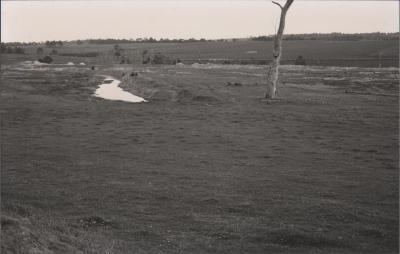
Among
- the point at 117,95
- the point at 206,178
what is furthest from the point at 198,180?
the point at 117,95

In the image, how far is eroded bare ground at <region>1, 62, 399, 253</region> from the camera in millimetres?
10375

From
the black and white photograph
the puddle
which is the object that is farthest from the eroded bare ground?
the puddle

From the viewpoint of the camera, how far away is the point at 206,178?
15156mm

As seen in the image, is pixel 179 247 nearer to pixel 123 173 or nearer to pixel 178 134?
pixel 123 173

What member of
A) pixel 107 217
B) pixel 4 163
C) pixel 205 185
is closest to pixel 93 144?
pixel 4 163

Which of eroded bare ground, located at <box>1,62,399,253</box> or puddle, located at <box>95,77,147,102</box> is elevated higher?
eroded bare ground, located at <box>1,62,399,253</box>

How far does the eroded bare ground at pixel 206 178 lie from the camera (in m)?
10.4

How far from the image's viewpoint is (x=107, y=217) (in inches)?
450

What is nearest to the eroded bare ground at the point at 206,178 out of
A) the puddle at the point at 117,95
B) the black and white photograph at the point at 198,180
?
the black and white photograph at the point at 198,180

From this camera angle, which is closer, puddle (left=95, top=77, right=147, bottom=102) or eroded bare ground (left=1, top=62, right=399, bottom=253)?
eroded bare ground (left=1, top=62, right=399, bottom=253)

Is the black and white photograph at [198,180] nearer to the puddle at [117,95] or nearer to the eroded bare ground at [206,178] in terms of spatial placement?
the eroded bare ground at [206,178]

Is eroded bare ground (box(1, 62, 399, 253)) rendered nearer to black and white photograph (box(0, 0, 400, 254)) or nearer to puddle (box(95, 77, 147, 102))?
black and white photograph (box(0, 0, 400, 254))

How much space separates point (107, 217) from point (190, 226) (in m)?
2.04

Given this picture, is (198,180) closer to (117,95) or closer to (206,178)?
(206,178)
